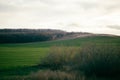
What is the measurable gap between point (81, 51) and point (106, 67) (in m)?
3.95

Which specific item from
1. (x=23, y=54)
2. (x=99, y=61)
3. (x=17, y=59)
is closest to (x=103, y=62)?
(x=99, y=61)

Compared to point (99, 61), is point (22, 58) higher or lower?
lower

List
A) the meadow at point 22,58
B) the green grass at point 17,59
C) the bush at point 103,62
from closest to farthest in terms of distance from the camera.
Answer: the bush at point 103,62
the meadow at point 22,58
the green grass at point 17,59

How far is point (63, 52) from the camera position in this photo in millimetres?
32531

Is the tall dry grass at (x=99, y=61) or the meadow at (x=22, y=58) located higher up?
the tall dry grass at (x=99, y=61)

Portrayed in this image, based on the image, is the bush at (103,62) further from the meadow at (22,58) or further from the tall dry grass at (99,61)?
the meadow at (22,58)

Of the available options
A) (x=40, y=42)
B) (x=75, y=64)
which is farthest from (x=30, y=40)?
A: (x=75, y=64)

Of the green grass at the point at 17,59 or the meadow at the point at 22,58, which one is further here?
the green grass at the point at 17,59

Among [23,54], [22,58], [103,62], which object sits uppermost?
[103,62]

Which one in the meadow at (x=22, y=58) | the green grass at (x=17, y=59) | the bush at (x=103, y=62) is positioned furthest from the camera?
the green grass at (x=17, y=59)

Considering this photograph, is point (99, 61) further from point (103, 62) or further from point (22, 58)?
point (22, 58)

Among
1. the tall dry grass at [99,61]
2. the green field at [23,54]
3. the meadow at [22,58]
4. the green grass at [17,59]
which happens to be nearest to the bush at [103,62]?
the tall dry grass at [99,61]

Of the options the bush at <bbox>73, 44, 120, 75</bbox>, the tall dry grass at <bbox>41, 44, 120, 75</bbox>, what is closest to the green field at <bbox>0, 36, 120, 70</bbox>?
the tall dry grass at <bbox>41, 44, 120, 75</bbox>

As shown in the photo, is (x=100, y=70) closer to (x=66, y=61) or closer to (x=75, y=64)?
(x=75, y=64)
